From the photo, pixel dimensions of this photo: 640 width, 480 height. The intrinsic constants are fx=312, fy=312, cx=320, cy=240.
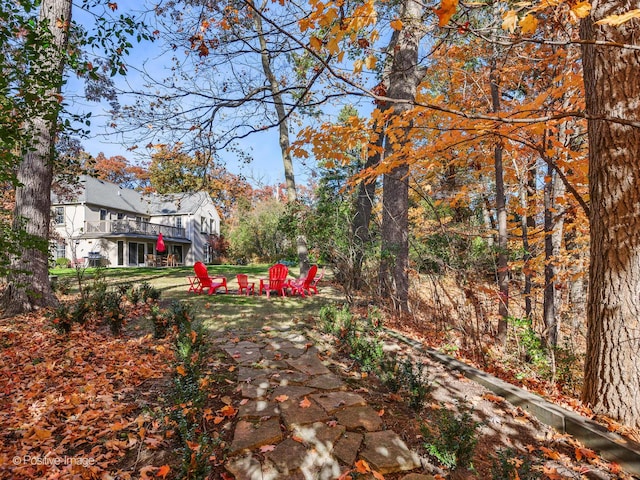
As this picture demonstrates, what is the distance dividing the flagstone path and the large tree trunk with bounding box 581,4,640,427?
166cm

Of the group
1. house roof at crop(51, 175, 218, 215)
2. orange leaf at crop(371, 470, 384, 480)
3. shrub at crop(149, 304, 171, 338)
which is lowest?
orange leaf at crop(371, 470, 384, 480)

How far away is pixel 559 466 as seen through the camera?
6.79ft

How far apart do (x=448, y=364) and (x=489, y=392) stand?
572 mm

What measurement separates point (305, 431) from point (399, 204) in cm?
435

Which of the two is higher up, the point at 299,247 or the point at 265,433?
the point at 299,247

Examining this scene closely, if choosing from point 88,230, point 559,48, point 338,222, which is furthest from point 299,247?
point 88,230

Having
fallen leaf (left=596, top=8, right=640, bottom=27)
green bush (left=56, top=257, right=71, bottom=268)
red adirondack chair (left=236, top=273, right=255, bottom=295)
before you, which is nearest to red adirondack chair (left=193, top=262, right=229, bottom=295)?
red adirondack chair (left=236, top=273, right=255, bottom=295)

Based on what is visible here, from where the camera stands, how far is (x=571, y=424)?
7.64ft

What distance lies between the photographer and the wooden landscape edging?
198 cm

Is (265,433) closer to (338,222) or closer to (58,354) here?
(58,354)

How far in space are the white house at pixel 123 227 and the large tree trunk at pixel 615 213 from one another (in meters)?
19.1

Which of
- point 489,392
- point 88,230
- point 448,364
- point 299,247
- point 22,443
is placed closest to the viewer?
point 22,443

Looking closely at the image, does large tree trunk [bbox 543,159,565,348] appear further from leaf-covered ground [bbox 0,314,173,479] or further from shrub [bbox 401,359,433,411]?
leaf-covered ground [bbox 0,314,173,479]

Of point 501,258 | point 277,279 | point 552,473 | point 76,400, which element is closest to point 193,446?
point 76,400
